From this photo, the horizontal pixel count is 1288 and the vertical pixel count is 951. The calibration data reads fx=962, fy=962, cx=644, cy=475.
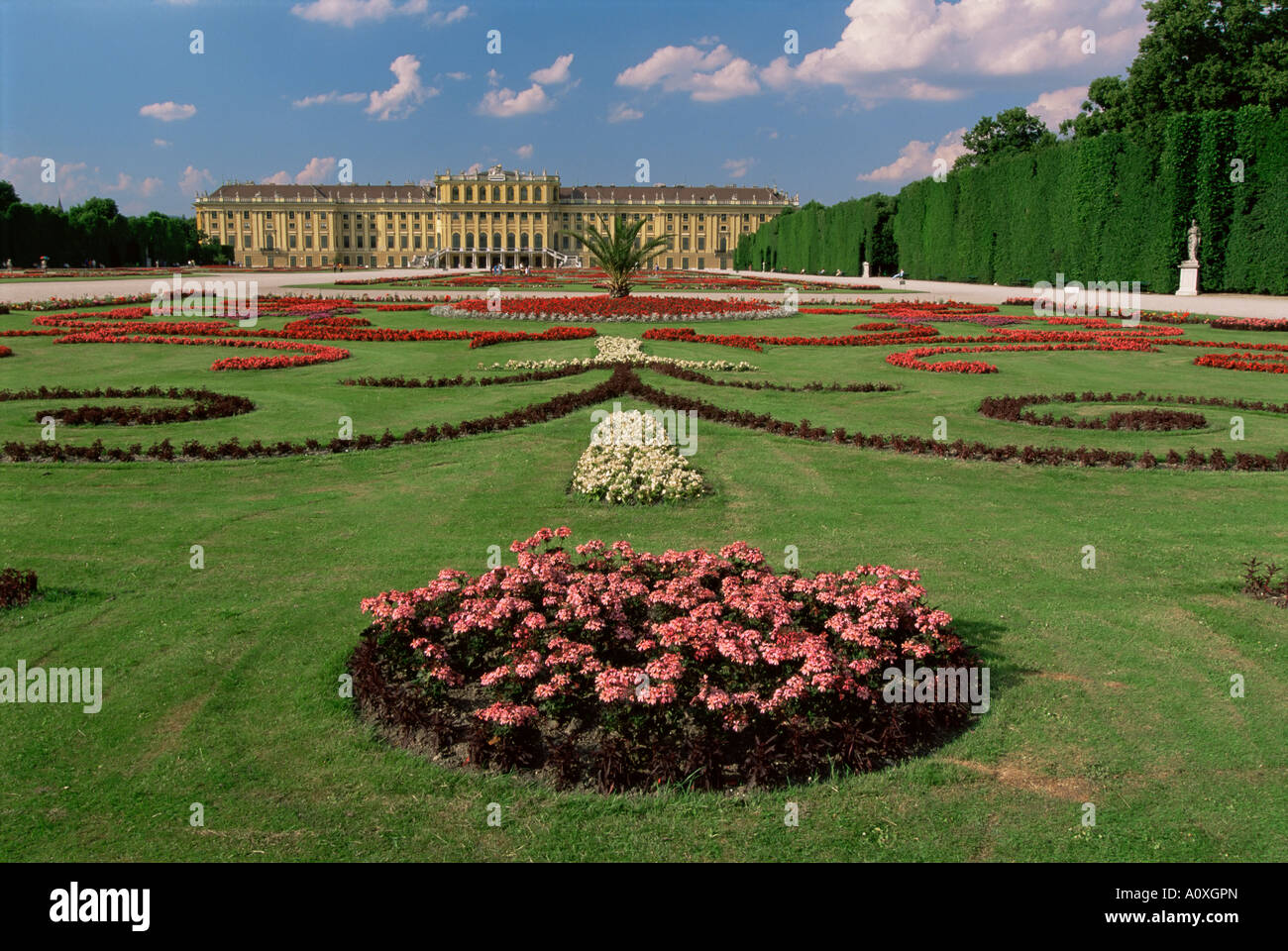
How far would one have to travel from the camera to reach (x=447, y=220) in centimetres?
11906

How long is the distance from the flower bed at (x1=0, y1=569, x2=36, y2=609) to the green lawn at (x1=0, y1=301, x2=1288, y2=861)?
4.1 inches

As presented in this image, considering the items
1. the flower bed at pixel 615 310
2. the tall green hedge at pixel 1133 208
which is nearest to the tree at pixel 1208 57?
the tall green hedge at pixel 1133 208

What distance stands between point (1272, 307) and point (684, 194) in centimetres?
10518

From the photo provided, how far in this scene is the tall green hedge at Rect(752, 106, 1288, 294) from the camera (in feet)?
87.1

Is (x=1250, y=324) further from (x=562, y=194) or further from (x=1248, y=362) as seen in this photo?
(x=562, y=194)

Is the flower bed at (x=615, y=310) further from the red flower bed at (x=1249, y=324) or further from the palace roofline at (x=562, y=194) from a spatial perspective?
the palace roofline at (x=562, y=194)

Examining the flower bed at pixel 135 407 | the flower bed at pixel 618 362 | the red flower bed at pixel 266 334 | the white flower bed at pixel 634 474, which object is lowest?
the white flower bed at pixel 634 474

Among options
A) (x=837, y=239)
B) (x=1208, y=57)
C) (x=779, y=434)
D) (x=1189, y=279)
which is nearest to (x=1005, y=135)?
(x=837, y=239)

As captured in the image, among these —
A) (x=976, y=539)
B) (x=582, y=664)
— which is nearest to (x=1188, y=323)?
(x=976, y=539)

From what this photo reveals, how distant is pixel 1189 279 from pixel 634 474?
26.8m

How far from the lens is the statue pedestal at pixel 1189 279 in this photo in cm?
2811

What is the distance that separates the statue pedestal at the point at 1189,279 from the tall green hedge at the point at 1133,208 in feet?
2.21

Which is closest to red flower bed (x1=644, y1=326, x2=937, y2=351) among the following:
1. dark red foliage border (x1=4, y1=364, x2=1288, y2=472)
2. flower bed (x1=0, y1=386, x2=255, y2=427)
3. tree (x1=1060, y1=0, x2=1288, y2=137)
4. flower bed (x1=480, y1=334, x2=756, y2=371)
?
flower bed (x1=480, y1=334, x2=756, y2=371)
